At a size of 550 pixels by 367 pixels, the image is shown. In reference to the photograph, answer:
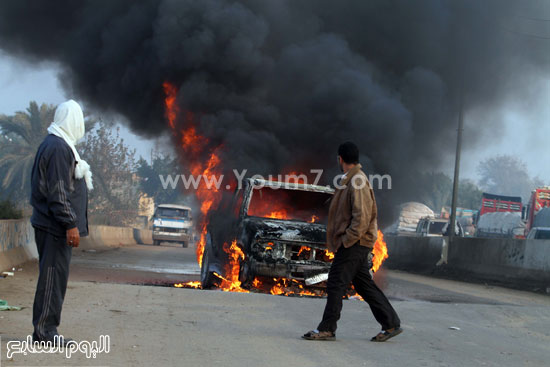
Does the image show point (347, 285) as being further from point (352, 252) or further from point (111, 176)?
point (111, 176)

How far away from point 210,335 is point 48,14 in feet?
53.1

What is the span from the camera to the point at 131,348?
4.80 metres

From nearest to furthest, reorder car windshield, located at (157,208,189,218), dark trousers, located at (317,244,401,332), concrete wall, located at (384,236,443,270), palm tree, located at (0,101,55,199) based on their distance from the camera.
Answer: dark trousers, located at (317,244,401,332), concrete wall, located at (384,236,443,270), car windshield, located at (157,208,189,218), palm tree, located at (0,101,55,199)

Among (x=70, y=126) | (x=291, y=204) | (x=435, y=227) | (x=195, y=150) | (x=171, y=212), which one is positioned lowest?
(x=171, y=212)

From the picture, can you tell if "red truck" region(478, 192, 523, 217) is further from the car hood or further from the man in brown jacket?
the man in brown jacket

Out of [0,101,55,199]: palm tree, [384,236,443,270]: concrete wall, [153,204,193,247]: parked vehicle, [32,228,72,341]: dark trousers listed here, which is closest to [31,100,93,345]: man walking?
[32,228,72,341]: dark trousers

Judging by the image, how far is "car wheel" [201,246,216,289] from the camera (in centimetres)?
1019

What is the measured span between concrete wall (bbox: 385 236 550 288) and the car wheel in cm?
776

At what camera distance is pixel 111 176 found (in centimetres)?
4912

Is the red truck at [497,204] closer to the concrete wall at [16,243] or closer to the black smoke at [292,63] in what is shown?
the black smoke at [292,63]

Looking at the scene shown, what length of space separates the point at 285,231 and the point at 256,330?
116 inches

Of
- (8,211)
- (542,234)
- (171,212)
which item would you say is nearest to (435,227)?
(542,234)

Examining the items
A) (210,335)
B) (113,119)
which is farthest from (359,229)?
(113,119)

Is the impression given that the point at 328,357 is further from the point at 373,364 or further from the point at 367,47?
the point at 367,47
